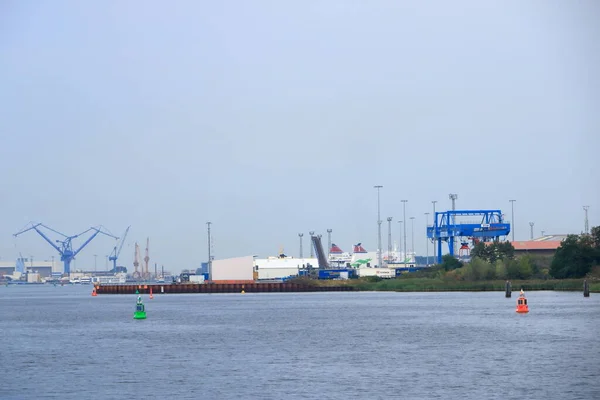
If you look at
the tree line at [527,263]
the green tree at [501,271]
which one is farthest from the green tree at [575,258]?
the green tree at [501,271]

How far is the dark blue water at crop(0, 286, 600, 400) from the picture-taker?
97.9 feet

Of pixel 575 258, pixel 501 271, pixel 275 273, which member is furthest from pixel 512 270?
pixel 275 273

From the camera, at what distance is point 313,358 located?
3881 cm

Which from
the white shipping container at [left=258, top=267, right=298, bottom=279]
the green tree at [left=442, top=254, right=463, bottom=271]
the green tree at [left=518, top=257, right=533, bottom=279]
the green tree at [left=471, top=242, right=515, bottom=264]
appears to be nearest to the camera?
the green tree at [left=518, top=257, right=533, bottom=279]

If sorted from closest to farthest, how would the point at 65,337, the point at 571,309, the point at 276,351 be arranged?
1. the point at 276,351
2. the point at 65,337
3. the point at 571,309

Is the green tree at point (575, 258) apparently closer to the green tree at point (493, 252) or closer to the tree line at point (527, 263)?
the tree line at point (527, 263)

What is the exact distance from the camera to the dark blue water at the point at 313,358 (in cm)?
2984

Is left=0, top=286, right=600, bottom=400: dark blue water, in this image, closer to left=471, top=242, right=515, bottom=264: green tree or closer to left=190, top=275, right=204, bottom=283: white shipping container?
left=471, top=242, right=515, bottom=264: green tree

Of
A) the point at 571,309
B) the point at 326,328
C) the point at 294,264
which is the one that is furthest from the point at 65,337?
the point at 294,264

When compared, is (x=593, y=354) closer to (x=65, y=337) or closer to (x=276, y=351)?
(x=276, y=351)

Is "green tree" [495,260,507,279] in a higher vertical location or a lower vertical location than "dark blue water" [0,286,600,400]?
higher

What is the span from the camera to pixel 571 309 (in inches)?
2677

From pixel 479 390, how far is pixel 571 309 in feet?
136

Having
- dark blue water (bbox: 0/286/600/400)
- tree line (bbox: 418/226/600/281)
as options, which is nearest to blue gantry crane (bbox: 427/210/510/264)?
tree line (bbox: 418/226/600/281)
